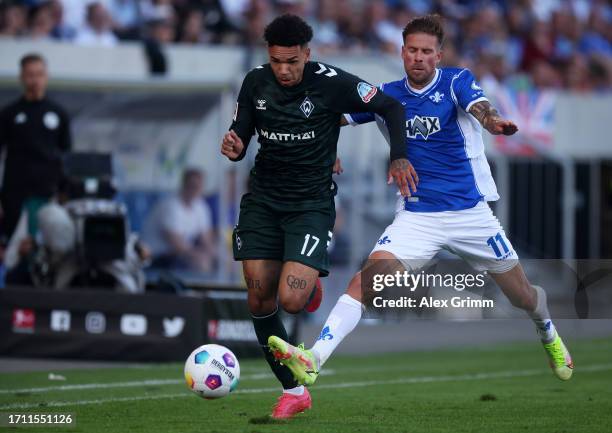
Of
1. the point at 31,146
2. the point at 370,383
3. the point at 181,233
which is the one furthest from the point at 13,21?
the point at 370,383

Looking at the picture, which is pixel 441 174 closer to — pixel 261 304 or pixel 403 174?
pixel 403 174

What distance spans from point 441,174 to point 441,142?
21cm

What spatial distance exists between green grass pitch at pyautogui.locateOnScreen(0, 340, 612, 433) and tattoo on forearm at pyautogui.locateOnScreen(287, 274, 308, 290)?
78 centimetres

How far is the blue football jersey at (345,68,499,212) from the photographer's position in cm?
856

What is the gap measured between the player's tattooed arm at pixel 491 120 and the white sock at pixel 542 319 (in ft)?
4.67

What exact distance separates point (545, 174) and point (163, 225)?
6384 mm

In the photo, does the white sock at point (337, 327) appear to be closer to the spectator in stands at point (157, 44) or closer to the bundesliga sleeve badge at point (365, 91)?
the bundesliga sleeve badge at point (365, 91)

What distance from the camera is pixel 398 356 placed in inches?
545

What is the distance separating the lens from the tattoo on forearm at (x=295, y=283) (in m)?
7.83

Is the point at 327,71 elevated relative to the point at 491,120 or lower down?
elevated

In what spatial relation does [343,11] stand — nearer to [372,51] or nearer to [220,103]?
[372,51]

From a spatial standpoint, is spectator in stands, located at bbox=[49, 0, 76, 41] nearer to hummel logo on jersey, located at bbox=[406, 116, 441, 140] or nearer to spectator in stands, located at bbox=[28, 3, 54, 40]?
spectator in stands, located at bbox=[28, 3, 54, 40]

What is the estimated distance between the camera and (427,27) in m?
8.43

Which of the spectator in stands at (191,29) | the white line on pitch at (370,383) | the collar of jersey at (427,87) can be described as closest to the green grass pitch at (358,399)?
the white line on pitch at (370,383)
